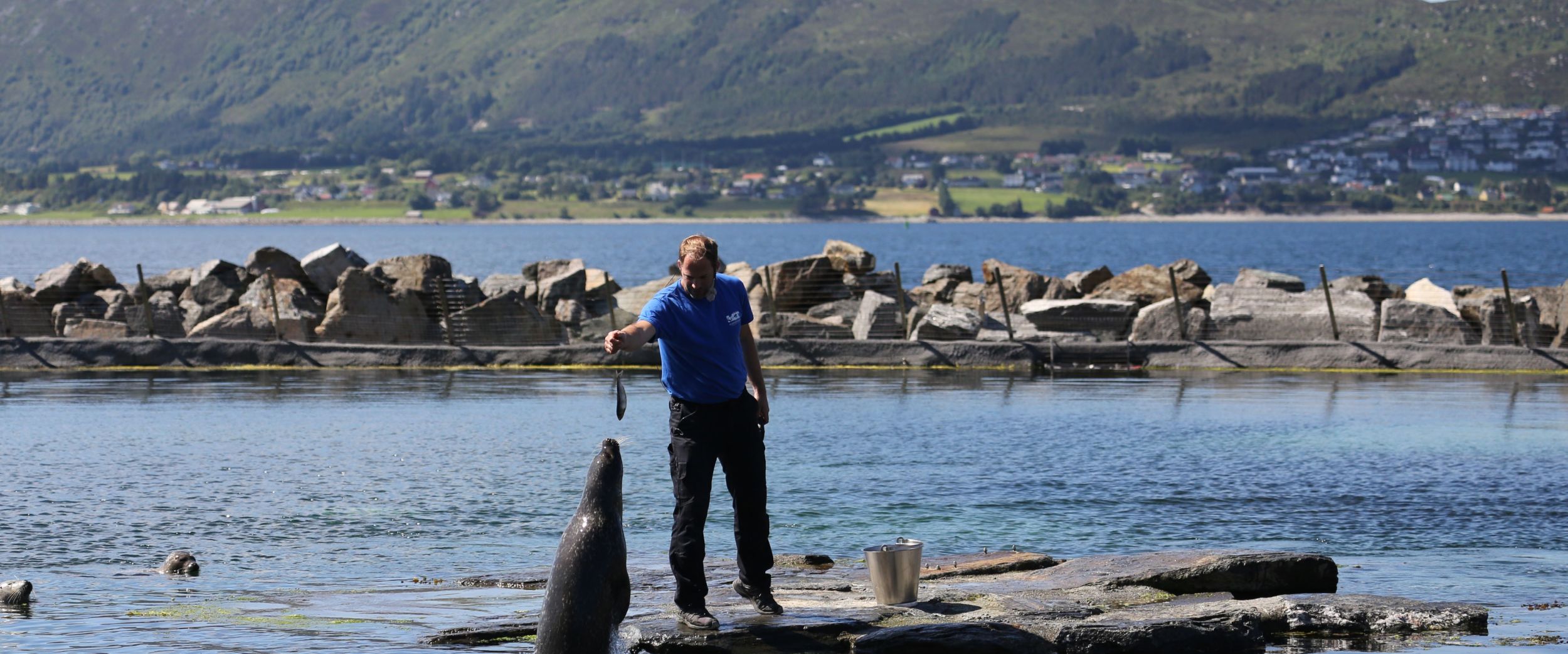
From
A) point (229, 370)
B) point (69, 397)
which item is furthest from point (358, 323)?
point (69, 397)

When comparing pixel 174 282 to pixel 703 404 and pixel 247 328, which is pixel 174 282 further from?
pixel 703 404

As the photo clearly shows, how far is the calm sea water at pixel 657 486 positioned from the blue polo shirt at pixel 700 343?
1610 mm

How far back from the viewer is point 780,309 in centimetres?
Answer: 2920

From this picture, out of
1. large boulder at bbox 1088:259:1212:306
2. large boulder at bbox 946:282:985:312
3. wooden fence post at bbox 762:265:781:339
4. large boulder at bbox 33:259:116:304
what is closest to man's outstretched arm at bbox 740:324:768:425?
wooden fence post at bbox 762:265:781:339

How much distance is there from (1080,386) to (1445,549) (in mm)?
10878

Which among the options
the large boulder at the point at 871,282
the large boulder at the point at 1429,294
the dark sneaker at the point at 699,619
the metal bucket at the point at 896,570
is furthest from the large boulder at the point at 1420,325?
the dark sneaker at the point at 699,619

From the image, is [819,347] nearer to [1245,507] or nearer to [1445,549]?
[1245,507]

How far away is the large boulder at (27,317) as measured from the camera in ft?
91.6

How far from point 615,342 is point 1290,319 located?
1869cm

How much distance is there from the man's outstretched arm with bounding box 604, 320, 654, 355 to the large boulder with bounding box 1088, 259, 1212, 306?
70.4 feet

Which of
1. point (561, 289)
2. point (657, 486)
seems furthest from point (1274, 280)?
point (657, 486)

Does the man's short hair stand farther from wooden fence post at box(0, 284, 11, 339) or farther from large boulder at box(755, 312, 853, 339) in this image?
wooden fence post at box(0, 284, 11, 339)

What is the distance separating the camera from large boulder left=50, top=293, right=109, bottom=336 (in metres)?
27.9

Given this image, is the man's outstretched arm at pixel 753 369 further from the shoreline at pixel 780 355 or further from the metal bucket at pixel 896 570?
the shoreline at pixel 780 355
